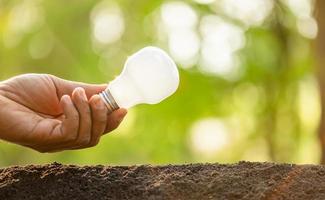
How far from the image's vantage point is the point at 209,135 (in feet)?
25.1

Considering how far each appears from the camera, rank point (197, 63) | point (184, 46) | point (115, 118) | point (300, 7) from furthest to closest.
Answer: point (184, 46) < point (197, 63) < point (300, 7) < point (115, 118)

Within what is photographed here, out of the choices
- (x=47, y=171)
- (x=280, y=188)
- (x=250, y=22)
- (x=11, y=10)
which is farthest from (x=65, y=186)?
(x=11, y=10)

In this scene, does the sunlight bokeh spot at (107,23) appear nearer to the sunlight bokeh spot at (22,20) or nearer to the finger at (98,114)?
the sunlight bokeh spot at (22,20)

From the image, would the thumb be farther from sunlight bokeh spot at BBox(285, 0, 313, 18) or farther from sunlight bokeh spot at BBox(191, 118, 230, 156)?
sunlight bokeh spot at BBox(191, 118, 230, 156)

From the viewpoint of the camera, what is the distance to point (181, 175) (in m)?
1.41

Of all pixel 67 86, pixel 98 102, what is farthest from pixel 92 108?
pixel 67 86

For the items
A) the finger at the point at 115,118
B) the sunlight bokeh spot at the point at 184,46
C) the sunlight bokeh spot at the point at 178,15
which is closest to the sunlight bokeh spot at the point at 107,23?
the sunlight bokeh spot at the point at 178,15

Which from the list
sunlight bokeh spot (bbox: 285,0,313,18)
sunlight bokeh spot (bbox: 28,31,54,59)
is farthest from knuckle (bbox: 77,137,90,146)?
sunlight bokeh spot (bbox: 28,31,54,59)

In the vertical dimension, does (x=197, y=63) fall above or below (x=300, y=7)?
below

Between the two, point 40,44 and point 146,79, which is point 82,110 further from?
point 40,44

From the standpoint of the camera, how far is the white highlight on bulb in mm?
1399

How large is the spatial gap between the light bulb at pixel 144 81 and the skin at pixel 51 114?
0.08ft

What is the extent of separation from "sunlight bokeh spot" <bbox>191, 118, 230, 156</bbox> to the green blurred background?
0.05 feet

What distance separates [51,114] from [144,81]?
259 millimetres
